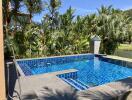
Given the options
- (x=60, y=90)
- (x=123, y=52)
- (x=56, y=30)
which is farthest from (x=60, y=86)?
(x=123, y=52)

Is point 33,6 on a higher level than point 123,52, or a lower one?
higher

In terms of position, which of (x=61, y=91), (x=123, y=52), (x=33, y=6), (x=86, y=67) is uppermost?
(x=33, y=6)

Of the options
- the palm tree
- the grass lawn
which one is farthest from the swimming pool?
the grass lawn

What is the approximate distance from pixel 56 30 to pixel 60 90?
38.6ft

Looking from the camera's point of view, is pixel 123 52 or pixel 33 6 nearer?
pixel 33 6

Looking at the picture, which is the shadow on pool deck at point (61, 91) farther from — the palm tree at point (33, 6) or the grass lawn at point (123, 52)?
the grass lawn at point (123, 52)

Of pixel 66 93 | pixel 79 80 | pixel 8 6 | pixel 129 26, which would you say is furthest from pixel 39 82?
pixel 129 26

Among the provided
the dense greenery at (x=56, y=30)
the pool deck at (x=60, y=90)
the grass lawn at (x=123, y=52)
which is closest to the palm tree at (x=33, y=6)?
the dense greenery at (x=56, y=30)

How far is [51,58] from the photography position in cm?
1575

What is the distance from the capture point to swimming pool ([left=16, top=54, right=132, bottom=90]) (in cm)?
1148

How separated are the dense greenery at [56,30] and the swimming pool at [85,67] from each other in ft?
5.12

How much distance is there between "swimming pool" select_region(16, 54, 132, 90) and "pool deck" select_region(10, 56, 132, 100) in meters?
2.46

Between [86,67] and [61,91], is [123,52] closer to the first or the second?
[86,67]

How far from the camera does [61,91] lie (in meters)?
7.19
